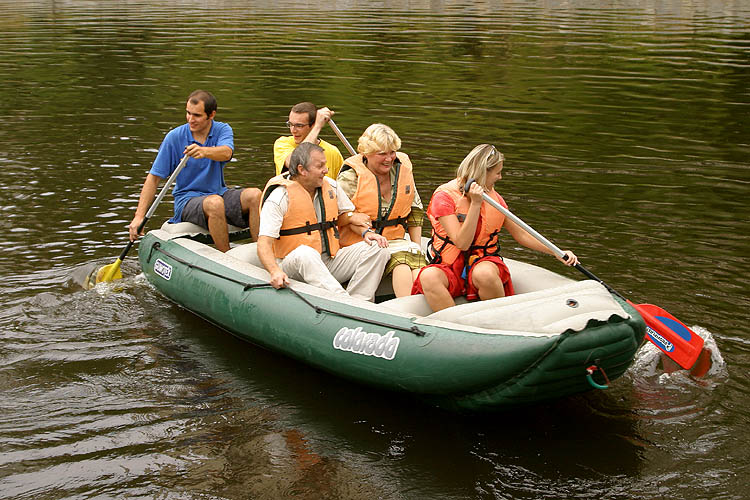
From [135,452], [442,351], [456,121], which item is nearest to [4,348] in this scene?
[135,452]

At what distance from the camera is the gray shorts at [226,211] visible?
246 inches

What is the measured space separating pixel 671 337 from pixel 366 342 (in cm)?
170

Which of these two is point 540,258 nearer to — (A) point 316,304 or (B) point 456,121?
(A) point 316,304

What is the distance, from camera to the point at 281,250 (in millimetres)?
5410

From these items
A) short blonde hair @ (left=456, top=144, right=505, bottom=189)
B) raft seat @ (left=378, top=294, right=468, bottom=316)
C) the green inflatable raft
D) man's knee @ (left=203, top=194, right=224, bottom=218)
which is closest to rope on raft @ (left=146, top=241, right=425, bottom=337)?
the green inflatable raft

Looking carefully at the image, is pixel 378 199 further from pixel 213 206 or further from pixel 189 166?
pixel 189 166

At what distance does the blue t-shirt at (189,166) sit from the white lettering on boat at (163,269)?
46 centimetres

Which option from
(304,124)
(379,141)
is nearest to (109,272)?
(304,124)

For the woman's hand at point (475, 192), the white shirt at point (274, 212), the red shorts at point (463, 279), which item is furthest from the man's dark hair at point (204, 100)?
the woman's hand at point (475, 192)

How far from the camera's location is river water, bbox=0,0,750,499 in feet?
13.7

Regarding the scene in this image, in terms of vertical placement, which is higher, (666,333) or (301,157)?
(301,157)

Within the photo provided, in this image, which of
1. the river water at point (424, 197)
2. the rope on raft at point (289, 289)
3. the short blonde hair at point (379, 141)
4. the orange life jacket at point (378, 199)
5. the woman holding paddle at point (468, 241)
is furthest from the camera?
the orange life jacket at point (378, 199)

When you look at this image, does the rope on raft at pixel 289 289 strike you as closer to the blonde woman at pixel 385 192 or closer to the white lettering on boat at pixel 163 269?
the white lettering on boat at pixel 163 269

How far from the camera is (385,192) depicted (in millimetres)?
5727
